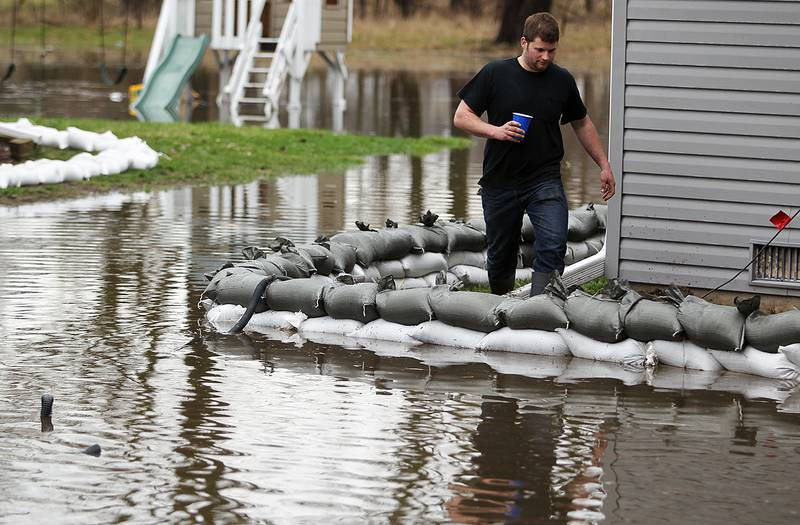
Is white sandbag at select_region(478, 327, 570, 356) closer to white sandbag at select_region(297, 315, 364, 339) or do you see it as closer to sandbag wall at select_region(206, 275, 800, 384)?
sandbag wall at select_region(206, 275, 800, 384)

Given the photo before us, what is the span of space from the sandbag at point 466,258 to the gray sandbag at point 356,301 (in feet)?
7.78

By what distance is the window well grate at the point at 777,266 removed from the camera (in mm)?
9828

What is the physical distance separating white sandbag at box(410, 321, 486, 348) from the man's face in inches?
62.6

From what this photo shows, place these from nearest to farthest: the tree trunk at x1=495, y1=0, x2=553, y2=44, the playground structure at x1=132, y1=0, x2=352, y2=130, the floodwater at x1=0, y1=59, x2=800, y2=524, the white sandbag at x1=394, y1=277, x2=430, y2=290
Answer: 1. the floodwater at x1=0, y1=59, x2=800, y2=524
2. the white sandbag at x1=394, y1=277, x2=430, y2=290
3. the playground structure at x1=132, y1=0, x2=352, y2=130
4. the tree trunk at x1=495, y1=0, x2=553, y2=44

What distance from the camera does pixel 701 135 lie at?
1014 centimetres

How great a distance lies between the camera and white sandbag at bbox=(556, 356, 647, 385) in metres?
8.40

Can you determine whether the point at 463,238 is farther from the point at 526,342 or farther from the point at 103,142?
the point at 103,142

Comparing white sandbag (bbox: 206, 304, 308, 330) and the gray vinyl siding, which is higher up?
the gray vinyl siding

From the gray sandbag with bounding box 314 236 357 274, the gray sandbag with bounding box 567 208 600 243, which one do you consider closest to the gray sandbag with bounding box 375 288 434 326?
the gray sandbag with bounding box 314 236 357 274

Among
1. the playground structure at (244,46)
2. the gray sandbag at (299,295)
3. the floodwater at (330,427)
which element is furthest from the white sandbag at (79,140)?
the gray sandbag at (299,295)

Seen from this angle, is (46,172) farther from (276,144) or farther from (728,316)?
(728,316)

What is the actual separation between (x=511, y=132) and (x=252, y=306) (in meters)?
1.86

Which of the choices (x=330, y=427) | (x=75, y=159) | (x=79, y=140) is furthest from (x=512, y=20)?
(x=330, y=427)

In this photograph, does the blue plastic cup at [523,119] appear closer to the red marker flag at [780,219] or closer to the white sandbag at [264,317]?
the red marker flag at [780,219]
